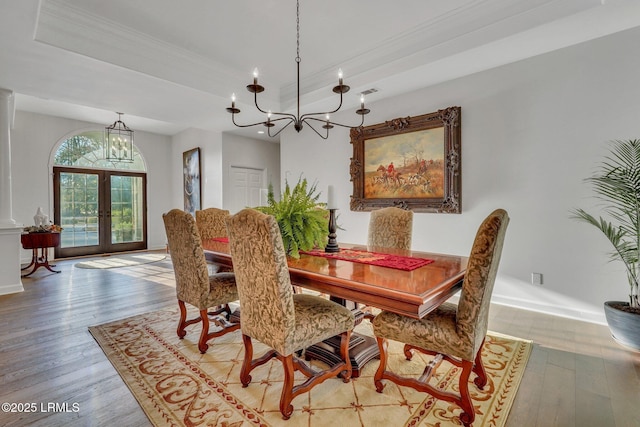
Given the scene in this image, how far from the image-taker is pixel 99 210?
22.1ft

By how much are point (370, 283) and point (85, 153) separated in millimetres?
7528

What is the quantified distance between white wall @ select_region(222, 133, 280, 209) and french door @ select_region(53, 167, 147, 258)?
105 inches

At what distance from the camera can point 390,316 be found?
169cm

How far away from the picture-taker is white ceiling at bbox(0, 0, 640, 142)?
262 cm

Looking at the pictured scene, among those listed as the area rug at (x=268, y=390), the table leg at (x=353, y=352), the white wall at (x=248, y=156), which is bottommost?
the area rug at (x=268, y=390)

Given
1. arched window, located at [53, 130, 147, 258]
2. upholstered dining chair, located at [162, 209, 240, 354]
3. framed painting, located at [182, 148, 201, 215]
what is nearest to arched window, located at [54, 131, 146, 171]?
arched window, located at [53, 130, 147, 258]

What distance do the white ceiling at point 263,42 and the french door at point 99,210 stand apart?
3023 mm

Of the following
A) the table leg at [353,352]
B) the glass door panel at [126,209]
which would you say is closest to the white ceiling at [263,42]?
the table leg at [353,352]

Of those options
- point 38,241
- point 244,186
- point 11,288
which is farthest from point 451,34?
point 38,241

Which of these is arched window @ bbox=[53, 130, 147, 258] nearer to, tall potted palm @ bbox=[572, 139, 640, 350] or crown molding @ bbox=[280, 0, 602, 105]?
crown molding @ bbox=[280, 0, 602, 105]

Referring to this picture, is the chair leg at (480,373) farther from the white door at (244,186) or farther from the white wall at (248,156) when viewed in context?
the white wall at (248,156)

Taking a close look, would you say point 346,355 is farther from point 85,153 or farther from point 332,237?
point 85,153

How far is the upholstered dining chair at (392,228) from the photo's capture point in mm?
2772

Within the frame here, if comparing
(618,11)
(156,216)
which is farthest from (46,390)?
(156,216)
